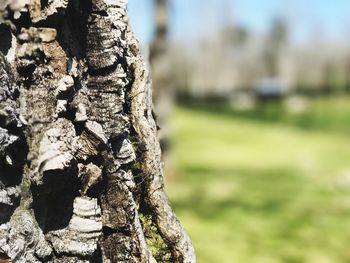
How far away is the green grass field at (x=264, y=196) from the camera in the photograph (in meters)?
5.32

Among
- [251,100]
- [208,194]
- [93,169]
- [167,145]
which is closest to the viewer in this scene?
[93,169]

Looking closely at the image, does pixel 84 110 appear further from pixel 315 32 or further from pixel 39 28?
pixel 315 32

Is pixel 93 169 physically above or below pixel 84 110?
below

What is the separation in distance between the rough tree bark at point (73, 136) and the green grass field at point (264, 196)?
132 inches

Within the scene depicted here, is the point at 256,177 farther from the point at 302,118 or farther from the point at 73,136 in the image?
the point at 302,118

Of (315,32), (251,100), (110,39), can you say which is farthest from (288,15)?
(110,39)

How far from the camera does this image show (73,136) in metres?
1.37

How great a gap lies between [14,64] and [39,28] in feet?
0.36

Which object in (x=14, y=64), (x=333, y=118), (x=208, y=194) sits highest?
(x=14, y=64)

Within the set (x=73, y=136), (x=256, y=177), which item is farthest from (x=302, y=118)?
(x=73, y=136)

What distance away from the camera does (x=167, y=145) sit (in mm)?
9250

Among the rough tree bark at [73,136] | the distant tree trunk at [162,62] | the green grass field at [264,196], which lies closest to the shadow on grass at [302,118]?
the green grass field at [264,196]

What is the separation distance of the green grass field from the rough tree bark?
11.0 feet

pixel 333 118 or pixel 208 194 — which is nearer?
pixel 208 194
